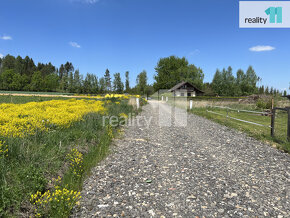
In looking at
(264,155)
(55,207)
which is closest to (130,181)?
(55,207)

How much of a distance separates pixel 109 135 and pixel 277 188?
6049 millimetres

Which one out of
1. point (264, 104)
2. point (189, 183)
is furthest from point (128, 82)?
point (189, 183)

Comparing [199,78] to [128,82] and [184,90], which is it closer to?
[184,90]

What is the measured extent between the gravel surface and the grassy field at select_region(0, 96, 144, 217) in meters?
0.35

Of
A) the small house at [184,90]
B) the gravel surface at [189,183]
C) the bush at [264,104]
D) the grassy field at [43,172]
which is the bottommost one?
the gravel surface at [189,183]

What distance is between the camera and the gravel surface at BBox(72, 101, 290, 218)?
334 centimetres

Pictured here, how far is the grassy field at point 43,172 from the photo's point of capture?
2.91 m

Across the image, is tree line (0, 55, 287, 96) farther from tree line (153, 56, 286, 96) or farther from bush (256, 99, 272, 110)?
bush (256, 99, 272, 110)

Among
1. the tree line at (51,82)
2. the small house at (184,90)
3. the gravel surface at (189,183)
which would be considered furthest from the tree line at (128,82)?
the gravel surface at (189,183)

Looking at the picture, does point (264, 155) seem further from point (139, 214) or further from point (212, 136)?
point (139, 214)

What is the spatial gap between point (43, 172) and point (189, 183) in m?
3.37

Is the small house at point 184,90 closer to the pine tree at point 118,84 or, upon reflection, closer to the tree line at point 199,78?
the tree line at point 199,78

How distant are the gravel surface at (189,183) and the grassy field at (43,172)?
0.35 meters

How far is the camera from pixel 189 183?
14.2 feet
